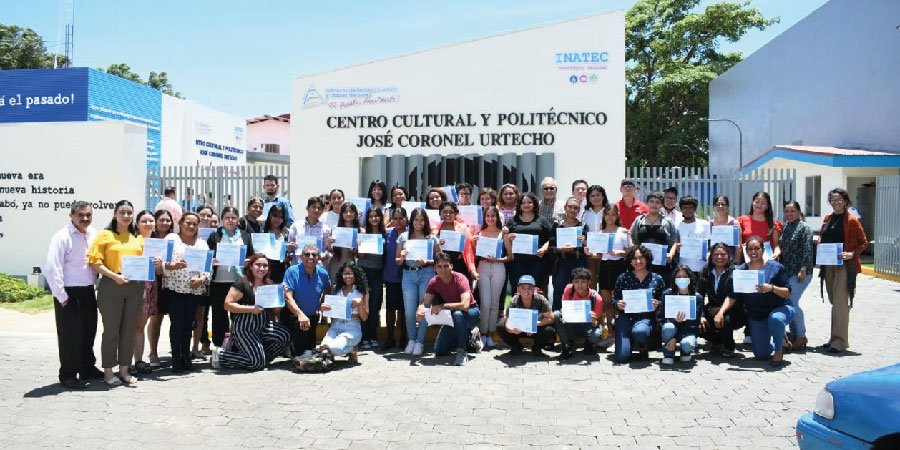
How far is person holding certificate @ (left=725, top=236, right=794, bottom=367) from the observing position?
791 centimetres

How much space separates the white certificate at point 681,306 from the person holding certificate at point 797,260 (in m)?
1.45

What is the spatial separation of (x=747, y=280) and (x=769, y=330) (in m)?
0.58

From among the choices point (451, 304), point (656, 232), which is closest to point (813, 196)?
point (656, 232)

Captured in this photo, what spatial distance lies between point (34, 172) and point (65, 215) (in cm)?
109

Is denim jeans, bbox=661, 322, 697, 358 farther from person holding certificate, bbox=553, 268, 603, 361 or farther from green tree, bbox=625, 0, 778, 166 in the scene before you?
green tree, bbox=625, 0, 778, 166

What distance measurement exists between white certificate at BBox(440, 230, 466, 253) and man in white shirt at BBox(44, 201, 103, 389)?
370cm

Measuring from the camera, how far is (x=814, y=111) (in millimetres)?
29859

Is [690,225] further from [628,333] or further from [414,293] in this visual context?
[414,293]

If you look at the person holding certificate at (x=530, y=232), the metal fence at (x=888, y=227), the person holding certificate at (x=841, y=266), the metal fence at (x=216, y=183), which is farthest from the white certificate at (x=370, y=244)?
the metal fence at (x=888, y=227)

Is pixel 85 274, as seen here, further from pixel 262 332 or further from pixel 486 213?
pixel 486 213

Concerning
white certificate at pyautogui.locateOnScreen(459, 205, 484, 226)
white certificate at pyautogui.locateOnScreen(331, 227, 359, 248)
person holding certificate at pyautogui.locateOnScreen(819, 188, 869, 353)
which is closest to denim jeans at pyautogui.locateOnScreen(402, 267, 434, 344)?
white certificate at pyautogui.locateOnScreen(331, 227, 359, 248)

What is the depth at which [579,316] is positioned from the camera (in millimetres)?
8141

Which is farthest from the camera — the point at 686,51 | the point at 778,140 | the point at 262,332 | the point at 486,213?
the point at 686,51

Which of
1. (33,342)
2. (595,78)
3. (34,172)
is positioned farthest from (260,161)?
(33,342)
